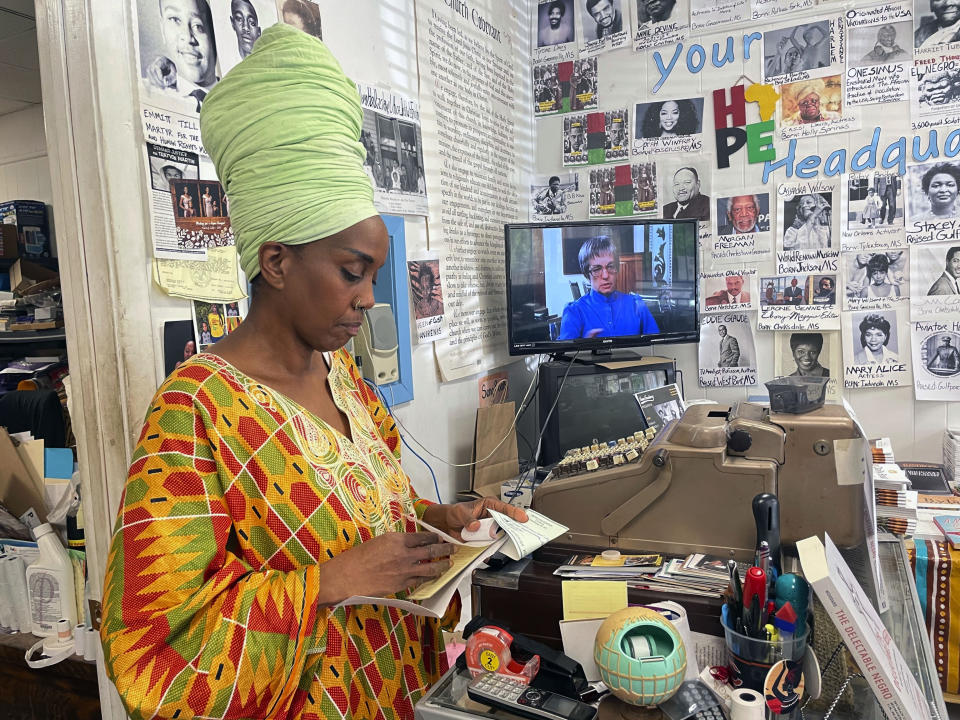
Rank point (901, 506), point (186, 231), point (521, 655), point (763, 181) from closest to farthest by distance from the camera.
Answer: point (521, 655), point (186, 231), point (901, 506), point (763, 181)

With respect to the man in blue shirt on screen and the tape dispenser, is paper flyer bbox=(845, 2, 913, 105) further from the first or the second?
the tape dispenser

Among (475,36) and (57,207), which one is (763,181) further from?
(57,207)

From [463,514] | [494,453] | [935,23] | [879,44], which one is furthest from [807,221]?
[463,514]

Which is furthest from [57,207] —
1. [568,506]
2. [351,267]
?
[568,506]

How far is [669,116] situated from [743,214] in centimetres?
48

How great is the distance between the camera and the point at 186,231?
4.01ft

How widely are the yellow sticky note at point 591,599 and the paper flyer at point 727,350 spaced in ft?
6.11

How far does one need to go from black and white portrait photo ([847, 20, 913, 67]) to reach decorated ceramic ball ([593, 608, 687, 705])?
234 centimetres

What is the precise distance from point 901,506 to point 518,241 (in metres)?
1.31

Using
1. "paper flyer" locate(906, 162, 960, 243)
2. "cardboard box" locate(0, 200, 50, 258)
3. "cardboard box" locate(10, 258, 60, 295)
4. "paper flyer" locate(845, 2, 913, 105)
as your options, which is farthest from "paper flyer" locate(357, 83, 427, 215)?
"cardboard box" locate(0, 200, 50, 258)

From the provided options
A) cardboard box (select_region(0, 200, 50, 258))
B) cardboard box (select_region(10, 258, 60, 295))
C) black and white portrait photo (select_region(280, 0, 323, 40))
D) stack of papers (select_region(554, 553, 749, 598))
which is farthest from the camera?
cardboard box (select_region(0, 200, 50, 258))

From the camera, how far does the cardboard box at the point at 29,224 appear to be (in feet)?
11.6

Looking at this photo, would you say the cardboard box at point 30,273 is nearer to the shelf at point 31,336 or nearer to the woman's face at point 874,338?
the shelf at point 31,336

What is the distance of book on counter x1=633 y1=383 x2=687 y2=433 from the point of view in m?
2.05
